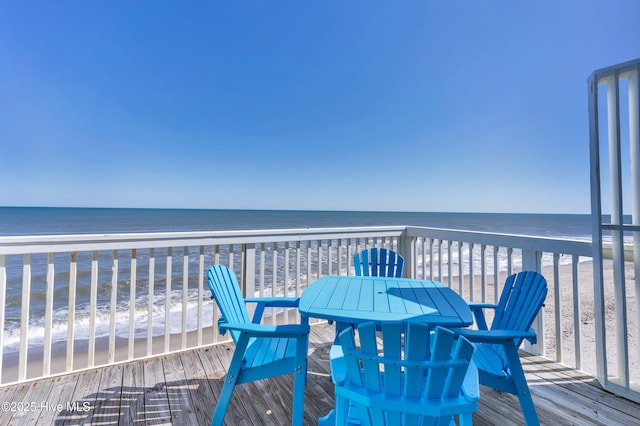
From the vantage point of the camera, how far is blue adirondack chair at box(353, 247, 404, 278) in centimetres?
254

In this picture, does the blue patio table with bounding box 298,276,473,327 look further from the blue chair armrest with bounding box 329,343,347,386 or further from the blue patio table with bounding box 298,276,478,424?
the blue chair armrest with bounding box 329,343,347,386

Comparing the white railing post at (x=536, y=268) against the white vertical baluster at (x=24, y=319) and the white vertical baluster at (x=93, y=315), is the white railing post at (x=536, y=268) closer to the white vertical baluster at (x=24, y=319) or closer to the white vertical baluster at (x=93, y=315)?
the white vertical baluster at (x=93, y=315)

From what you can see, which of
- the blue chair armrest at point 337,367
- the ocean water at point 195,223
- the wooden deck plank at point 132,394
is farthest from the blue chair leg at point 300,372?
the ocean water at point 195,223

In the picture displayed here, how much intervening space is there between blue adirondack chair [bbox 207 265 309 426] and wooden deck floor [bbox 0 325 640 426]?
12.1 inches

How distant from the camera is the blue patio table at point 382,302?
1.21m

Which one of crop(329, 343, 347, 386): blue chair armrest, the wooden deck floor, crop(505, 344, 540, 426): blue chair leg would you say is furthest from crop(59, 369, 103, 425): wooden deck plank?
crop(505, 344, 540, 426): blue chair leg

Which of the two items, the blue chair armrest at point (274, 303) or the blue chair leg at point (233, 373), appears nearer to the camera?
the blue chair leg at point (233, 373)

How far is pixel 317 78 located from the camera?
5.76m

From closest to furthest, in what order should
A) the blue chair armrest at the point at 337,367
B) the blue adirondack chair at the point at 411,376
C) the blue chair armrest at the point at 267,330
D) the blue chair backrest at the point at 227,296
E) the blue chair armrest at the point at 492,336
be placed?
the blue adirondack chair at the point at 411,376 < the blue chair armrest at the point at 337,367 < the blue chair armrest at the point at 492,336 < the blue chair armrest at the point at 267,330 < the blue chair backrest at the point at 227,296

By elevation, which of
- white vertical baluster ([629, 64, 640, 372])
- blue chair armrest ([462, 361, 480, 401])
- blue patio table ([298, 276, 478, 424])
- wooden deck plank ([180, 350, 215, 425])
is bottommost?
wooden deck plank ([180, 350, 215, 425])

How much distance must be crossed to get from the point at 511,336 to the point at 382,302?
1.88 feet

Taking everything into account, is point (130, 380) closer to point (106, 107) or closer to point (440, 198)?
point (106, 107)

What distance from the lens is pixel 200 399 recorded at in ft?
5.42

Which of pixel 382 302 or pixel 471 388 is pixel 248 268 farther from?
pixel 471 388
